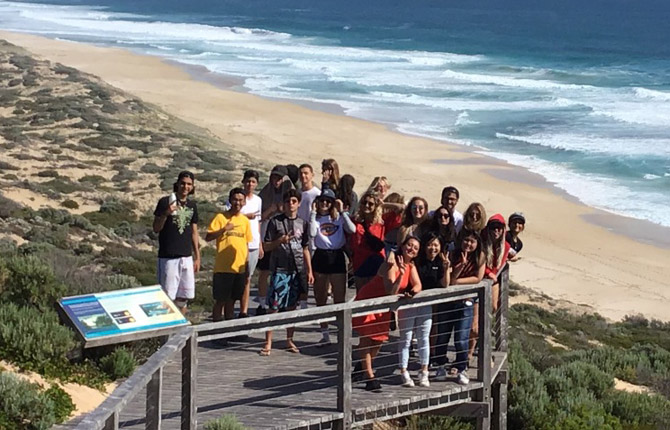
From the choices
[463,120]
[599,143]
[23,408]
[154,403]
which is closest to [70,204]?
[23,408]

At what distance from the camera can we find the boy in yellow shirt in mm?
8406

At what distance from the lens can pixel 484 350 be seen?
7.77 meters

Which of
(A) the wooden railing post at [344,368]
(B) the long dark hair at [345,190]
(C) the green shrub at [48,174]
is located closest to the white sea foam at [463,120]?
(C) the green shrub at [48,174]

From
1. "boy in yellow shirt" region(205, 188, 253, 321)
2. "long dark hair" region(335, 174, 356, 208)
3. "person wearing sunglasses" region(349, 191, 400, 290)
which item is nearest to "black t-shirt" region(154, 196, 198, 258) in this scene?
"boy in yellow shirt" region(205, 188, 253, 321)

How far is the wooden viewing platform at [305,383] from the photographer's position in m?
6.46

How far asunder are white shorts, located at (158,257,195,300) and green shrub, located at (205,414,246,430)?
218 centimetres

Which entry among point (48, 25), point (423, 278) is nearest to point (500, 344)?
point (423, 278)

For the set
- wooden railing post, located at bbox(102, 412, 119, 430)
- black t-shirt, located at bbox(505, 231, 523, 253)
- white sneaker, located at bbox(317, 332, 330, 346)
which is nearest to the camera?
wooden railing post, located at bbox(102, 412, 119, 430)

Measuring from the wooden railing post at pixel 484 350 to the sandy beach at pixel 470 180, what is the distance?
532 inches

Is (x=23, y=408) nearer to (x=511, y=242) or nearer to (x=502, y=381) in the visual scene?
(x=502, y=381)

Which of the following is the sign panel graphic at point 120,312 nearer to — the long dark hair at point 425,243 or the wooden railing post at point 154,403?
the wooden railing post at point 154,403

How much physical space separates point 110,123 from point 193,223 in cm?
2654

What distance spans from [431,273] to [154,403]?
9.29 feet

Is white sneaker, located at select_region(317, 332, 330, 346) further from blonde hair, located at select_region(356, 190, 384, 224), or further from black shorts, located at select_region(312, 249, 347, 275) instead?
blonde hair, located at select_region(356, 190, 384, 224)
